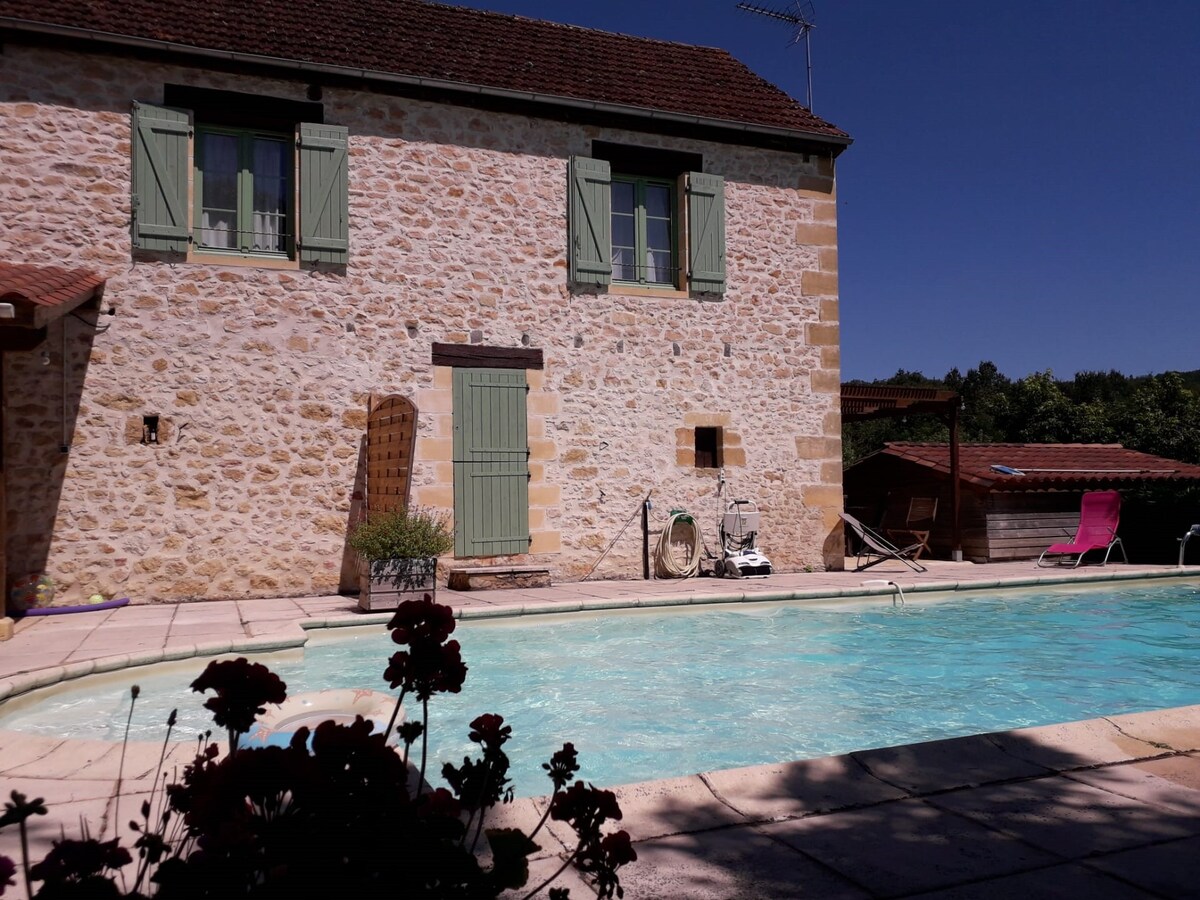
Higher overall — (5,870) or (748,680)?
(5,870)

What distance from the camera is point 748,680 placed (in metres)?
5.83

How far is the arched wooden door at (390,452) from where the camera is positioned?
25.2 ft

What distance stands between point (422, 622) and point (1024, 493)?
40.2ft

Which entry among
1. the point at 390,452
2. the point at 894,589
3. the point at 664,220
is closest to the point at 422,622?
the point at 390,452

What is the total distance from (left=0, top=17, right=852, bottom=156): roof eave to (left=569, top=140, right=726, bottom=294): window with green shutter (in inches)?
16.7

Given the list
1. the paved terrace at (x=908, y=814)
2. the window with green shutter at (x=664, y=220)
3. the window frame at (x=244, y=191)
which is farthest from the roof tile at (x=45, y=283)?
the window with green shutter at (x=664, y=220)

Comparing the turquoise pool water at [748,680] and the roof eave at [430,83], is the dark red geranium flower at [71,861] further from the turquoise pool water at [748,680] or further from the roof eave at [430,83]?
the roof eave at [430,83]

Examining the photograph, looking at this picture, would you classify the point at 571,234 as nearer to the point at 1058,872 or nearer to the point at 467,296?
the point at 467,296

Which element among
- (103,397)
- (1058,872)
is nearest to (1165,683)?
(1058,872)

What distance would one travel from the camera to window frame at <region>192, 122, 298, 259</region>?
27.7 ft

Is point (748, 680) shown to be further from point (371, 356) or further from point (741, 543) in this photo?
point (371, 356)

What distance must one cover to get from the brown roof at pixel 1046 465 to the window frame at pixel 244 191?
9.13 m

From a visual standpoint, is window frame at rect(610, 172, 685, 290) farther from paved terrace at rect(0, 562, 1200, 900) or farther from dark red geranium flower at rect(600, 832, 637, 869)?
dark red geranium flower at rect(600, 832, 637, 869)

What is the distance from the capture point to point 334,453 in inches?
341
